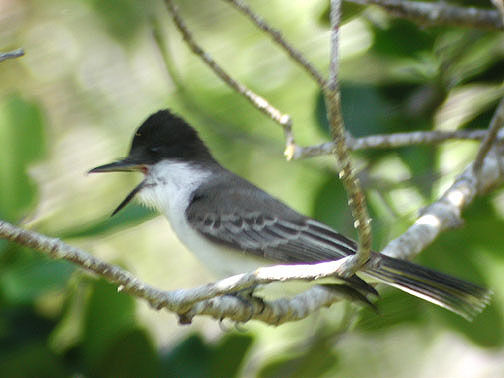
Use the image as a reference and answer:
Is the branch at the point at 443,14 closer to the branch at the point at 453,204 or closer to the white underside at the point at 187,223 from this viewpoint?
the branch at the point at 453,204

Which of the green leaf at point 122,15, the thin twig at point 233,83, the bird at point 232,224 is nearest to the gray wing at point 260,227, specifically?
the bird at point 232,224

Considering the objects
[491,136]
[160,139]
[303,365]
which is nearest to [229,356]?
[303,365]

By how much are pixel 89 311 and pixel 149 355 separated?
0.27 metres

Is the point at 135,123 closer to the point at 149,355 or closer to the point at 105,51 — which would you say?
the point at 105,51

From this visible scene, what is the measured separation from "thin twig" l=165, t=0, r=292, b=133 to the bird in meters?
0.55

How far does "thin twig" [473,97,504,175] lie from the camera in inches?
103

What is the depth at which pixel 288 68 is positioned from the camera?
380cm

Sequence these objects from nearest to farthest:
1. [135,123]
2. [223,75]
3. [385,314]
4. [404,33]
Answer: [223,75], [385,314], [404,33], [135,123]

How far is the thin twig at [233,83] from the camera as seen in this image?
241cm

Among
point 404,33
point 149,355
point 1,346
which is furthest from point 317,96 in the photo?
point 1,346

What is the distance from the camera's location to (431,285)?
257 cm

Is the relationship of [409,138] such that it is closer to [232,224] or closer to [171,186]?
[232,224]

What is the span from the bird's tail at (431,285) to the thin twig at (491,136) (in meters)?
0.50

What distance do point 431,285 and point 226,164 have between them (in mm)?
1716
